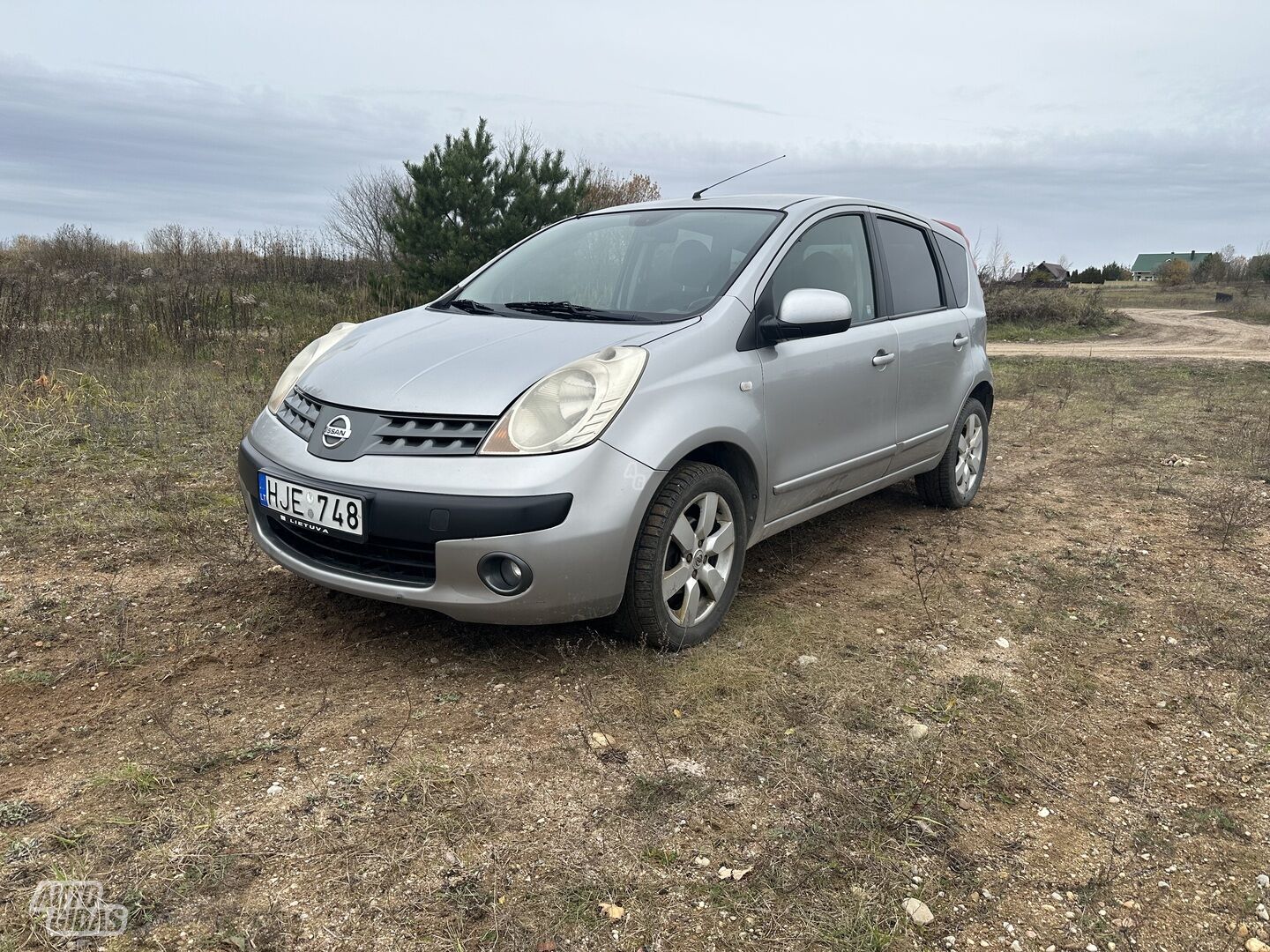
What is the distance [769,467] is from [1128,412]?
753 centimetres

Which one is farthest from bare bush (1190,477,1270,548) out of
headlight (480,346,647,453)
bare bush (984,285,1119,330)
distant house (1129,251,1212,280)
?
distant house (1129,251,1212,280)

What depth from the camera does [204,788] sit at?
245 cm

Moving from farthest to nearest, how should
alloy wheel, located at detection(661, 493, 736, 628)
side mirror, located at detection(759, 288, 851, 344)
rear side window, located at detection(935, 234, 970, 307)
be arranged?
rear side window, located at detection(935, 234, 970, 307)
side mirror, located at detection(759, 288, 851, 344)
alloy wheel, located at detection(661, 493, 736, 628)

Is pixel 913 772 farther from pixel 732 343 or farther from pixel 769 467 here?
pixel 732 343

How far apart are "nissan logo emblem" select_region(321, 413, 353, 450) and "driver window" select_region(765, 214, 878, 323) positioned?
166 cm

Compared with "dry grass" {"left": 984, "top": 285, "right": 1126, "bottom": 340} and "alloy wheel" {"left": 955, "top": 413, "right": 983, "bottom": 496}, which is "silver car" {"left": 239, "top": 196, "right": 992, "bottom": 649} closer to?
"alloy wheel" {"left": 955, "top": 413, "right": 983, "bottom": 496}

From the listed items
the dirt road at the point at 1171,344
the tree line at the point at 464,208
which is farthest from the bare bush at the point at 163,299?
the dirt road at the point at 1171,344

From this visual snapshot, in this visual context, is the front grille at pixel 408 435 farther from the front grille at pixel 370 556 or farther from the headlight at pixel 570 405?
the front grille at pixel 370 556

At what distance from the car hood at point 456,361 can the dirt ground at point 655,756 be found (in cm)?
93

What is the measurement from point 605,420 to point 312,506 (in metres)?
1.00

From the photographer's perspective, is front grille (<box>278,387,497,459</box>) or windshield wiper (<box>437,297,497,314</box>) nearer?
front grille (<box>278,387,497,459</box>)

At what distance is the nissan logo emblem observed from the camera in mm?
3072

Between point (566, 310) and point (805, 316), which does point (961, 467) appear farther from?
point (566, 310)

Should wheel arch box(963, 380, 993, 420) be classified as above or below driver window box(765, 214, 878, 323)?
below
